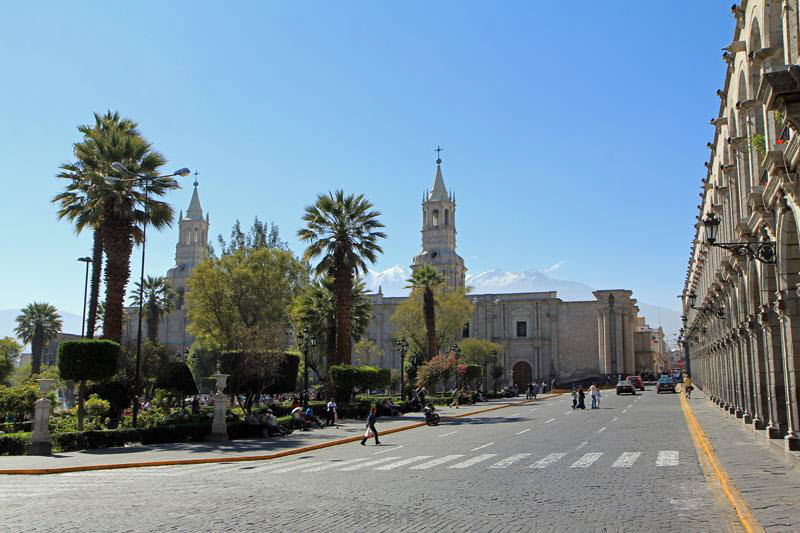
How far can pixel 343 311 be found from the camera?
3750 cm

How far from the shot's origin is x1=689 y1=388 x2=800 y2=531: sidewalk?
387 inches

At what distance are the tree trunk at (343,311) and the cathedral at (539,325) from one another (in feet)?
162

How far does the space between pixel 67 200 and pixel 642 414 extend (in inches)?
1089

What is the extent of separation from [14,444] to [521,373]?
250 ft

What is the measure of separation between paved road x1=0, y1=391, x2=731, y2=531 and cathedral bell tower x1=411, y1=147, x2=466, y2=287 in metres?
71.9

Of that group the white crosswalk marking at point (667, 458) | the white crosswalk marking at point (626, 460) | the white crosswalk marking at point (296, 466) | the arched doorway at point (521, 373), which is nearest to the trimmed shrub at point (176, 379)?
the white crosswalk marking at point (296, 466)

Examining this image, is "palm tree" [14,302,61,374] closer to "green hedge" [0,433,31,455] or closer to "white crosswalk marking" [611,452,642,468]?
"green hedge" [0,433,31,455]

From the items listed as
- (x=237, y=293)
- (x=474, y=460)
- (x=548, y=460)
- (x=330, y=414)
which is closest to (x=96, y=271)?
(x=237, y=293)

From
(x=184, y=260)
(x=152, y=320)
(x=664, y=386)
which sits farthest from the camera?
(x=184, y=260)

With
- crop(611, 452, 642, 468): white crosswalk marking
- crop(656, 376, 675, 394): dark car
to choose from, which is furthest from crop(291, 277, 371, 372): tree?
crop(656, 376, 675, 394): dark car

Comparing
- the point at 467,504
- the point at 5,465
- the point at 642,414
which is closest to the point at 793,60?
the point at 467,504

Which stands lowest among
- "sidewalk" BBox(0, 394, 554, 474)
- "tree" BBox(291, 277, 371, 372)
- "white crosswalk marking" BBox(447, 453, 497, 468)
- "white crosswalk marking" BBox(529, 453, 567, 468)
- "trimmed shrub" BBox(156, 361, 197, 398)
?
"sidewalk" BBox(0, 394, 554, 474)

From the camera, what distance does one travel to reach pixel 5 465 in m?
17.9

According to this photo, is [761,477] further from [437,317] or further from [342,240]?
[437,317]
